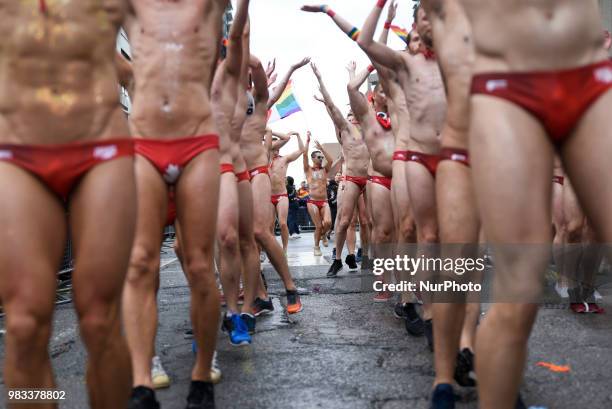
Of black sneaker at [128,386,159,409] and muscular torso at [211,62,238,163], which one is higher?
muscular torso at [211,62,238,163]

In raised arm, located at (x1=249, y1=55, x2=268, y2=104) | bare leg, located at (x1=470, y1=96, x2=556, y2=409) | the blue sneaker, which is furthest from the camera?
raised arm, located at (x1=249, y1=55, x2=268, y2=104)

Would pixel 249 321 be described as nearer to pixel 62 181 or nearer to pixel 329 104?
pixel 62 181

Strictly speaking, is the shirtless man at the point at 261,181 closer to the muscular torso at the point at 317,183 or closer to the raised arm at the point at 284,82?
the raised arm at the point at 284,82

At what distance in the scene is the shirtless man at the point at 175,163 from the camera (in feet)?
11.1

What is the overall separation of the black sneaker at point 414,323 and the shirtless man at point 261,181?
55.5 inches

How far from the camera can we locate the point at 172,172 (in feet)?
11.3

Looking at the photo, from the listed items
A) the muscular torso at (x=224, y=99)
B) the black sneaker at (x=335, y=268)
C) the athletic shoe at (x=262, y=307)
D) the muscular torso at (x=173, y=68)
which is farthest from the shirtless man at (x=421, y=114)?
the black sneaker at (x=335, y=268)

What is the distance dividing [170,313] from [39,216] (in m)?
4.62

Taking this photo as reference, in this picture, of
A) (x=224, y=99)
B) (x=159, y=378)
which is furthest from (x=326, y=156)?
(x=159, y=378)

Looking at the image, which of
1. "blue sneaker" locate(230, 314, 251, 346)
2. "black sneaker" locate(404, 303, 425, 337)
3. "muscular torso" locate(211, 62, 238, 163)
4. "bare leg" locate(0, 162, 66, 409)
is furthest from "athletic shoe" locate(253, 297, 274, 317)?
"bare leg" locate(0, 162, 66, 409)

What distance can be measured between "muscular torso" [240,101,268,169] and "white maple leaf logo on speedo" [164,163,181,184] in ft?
10.4

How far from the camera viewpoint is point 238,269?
5.20 meters

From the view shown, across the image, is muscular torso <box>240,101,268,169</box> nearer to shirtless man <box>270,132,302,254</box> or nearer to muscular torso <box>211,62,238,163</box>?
muscular torso <box>211,62,238,163</box>

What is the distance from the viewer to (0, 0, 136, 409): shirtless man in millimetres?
2191
